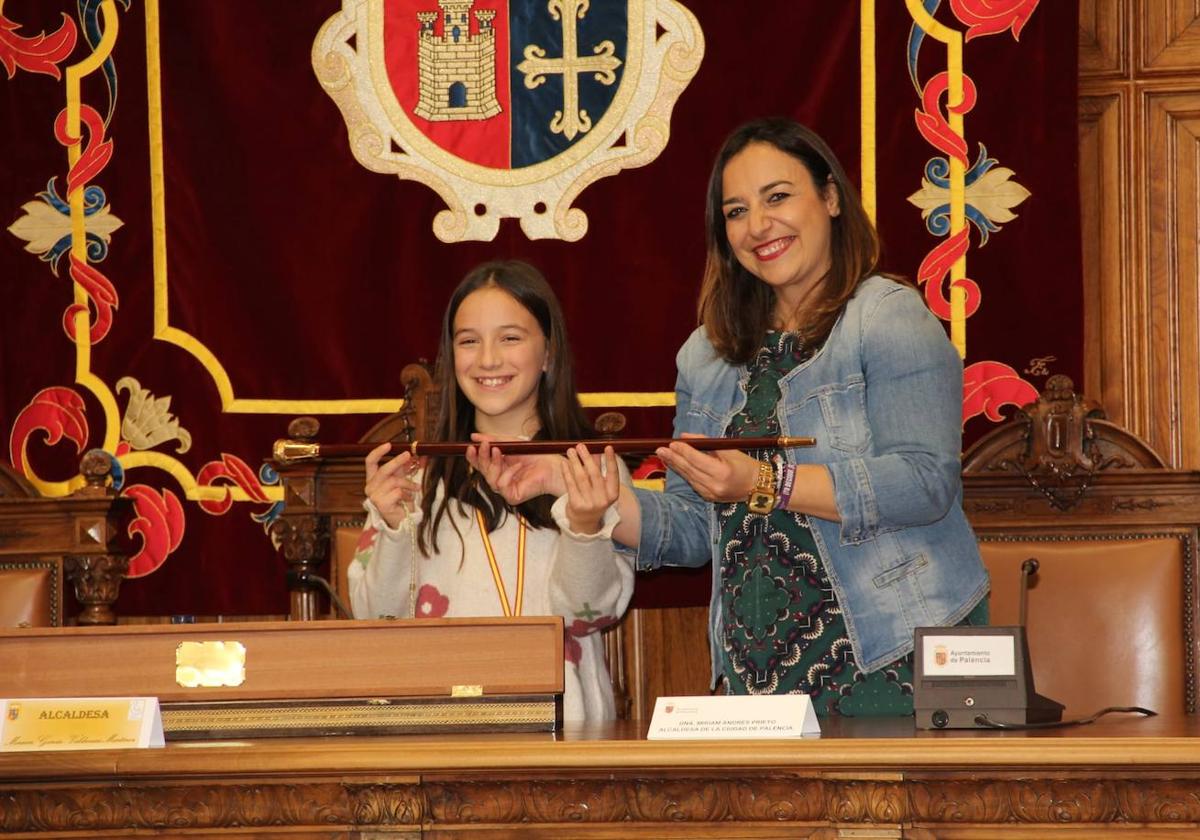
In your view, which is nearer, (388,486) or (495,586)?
(388,486)

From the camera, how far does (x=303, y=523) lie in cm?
314

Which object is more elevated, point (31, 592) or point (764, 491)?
point (764, 491)

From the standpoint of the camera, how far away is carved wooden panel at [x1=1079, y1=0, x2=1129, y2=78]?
327 centimetres

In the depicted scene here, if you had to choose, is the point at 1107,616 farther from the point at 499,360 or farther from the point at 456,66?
the point at 456,66

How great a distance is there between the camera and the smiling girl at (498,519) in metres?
2.30

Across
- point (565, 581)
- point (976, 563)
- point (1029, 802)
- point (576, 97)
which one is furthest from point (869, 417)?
point (576, 97)

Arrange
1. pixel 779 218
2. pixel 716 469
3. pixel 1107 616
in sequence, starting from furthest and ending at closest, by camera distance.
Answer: pixel 1107 616 < pixel 779 218 < pixel 716 469

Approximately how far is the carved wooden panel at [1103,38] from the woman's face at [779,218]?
4.19 ft

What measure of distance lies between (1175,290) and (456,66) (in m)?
1.59

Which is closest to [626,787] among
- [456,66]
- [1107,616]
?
[1107,616]

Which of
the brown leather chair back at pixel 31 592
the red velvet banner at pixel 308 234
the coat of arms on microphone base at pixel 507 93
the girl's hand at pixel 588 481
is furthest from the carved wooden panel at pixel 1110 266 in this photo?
the brown leather chair back at pixel 31 592

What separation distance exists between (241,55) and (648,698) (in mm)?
1646

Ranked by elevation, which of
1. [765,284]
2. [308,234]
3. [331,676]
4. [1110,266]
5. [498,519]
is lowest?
[331,676]

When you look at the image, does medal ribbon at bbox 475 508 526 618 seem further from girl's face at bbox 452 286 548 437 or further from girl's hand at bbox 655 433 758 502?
girl's hand at bbox 655 433 758 502
